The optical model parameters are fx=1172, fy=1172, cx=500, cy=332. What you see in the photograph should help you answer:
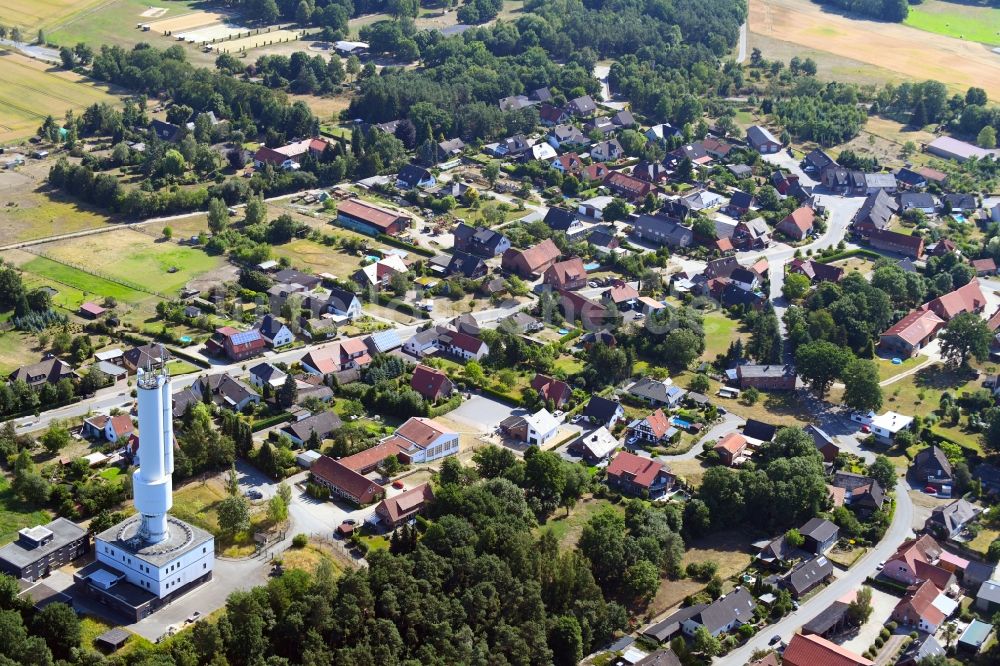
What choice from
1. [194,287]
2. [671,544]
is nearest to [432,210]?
[194,287]

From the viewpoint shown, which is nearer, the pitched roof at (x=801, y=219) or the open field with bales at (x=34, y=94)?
the pitched roof at (x=801, y=219)

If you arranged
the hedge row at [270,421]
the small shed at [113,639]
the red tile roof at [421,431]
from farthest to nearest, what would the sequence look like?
the hedge row at [270,421]
the red tile roof at [421,431]
the small shed at [113,639]

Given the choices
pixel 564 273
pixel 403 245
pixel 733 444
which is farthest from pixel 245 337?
pixel 733 444

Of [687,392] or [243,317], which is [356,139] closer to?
[243,317]

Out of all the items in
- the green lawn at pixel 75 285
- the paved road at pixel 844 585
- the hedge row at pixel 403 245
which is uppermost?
the hedge row at pixel 403 245

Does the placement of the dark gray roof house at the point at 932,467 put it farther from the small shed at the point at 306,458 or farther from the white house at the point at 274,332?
the white house at the point at 274,332

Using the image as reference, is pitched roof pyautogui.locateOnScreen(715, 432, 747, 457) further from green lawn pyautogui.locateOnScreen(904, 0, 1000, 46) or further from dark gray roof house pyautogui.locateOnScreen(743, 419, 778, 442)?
green lawn pyautogui.locateOnScreen(904, 0, 1000, 46)

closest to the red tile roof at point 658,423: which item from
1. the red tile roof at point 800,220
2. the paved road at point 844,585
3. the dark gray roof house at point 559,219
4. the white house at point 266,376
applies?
the paved road at point 844,585
